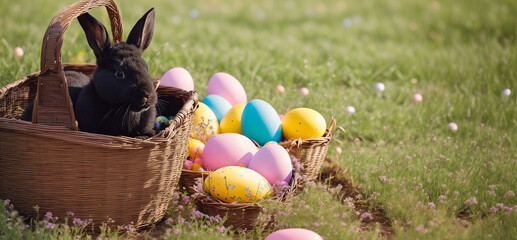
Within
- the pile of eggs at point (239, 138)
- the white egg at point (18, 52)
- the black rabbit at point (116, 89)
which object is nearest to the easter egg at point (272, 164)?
the pile of eggs at point (239, 138)

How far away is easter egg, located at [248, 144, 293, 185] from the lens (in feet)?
Result: 10.8

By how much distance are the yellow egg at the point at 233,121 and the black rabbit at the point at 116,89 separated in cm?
83

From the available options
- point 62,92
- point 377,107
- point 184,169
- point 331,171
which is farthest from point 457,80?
point 62,92

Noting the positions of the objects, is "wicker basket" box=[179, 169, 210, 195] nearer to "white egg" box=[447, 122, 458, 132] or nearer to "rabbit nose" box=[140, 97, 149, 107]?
"rabbit nose" box=[140, 97, 149, 107]

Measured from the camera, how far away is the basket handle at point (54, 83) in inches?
108

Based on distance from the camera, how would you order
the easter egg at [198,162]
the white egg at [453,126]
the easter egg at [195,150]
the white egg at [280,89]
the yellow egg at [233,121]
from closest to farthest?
1. the easter egg at [198,162]
2. the easter egg at [195,150]
3. the yellow egg at [233,121]
4. the white egg at [453,126]
5. the white egg at [280,89]

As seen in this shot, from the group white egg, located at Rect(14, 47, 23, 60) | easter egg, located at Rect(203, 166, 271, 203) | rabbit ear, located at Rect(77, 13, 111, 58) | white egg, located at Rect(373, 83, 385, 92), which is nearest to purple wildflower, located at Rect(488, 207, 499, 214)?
easter egg, located at Rect(203, 166, 271, 203)

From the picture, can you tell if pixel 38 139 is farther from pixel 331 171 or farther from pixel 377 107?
pixel 377 107

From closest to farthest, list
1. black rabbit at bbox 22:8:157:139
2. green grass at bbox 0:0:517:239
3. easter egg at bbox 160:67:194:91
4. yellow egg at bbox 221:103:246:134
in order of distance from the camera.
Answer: black rabbit at bbox 22:8:157:139 → green grass at bbox 0:0:517:239 → yellow egg at bbox 221:103:246:134 → easter egg at bbox 160:67:194:91

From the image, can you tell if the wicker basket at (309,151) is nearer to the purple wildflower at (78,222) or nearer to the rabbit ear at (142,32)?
the rabbit ear at (142,32)

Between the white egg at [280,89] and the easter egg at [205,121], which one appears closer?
the easter egg at [205,121]

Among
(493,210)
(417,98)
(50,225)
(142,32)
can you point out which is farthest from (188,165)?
(417,98)

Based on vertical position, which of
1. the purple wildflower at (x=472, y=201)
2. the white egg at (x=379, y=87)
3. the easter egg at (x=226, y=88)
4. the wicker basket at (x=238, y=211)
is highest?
the easter egg at (x=226, y=88)

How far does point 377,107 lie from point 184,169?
7.38ft
